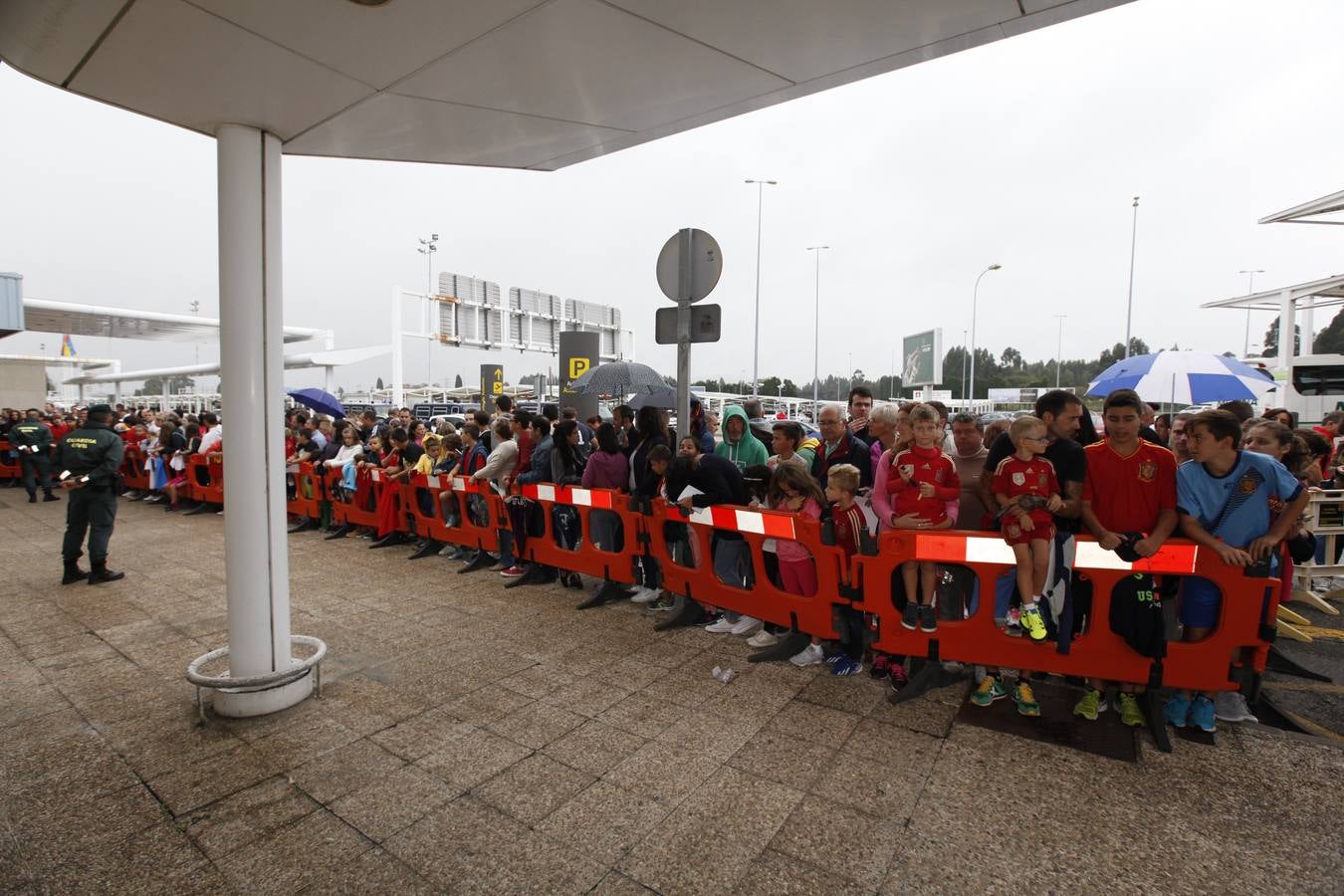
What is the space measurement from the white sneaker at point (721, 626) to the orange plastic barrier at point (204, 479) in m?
10.4

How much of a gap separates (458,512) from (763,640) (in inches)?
181

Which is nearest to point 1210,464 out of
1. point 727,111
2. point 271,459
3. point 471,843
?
point 727,111

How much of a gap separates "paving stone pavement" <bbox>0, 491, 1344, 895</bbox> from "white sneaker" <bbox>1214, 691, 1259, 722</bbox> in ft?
0.30

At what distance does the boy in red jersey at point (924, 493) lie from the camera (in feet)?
12.9

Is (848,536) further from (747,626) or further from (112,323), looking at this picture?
(112,323)

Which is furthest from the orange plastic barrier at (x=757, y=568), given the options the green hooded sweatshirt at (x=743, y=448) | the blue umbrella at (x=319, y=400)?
the blue umbrella at (x=319, y=400)

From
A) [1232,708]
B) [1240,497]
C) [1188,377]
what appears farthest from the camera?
[1188,377]

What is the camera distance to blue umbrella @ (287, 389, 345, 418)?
40.7 ft

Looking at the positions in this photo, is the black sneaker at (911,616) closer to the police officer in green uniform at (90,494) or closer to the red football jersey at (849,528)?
the red football jersey at (849,528)

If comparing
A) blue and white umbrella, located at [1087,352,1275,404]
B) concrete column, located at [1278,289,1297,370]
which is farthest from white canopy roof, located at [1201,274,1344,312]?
blue and white umbrella, located at [1087,352,1275,404]

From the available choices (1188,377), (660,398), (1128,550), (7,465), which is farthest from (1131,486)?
(7,465)

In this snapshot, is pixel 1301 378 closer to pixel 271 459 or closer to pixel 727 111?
pixel 727 111

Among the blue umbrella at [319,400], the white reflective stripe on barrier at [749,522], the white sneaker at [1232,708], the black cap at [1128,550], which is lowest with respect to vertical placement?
the white sneaker at [1232,708]

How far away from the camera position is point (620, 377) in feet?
41.0
